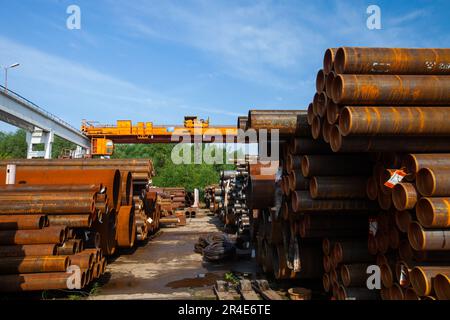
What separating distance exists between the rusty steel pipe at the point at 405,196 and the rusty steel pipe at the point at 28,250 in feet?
17.8

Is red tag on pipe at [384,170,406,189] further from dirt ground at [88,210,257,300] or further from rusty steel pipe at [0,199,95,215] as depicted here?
rusty steel pipe at [0,199,95,215]

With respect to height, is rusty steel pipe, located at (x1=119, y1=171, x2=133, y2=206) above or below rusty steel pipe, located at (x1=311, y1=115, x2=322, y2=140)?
below

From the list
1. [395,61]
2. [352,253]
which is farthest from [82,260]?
[395,61]

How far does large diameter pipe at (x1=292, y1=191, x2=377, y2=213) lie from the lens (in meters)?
5.24

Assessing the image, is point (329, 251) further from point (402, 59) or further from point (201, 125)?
point (201, 125)

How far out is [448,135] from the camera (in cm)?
408

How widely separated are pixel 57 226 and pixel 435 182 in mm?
6203

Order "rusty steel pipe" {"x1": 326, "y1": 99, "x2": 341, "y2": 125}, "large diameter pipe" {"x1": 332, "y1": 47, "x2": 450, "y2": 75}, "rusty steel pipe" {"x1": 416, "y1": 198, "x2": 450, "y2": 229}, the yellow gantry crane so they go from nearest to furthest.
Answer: "rusty steel pipe" {"x1": 416, "y1": 198, "x2": 450, "y2": 229} < "large diameter pipe" {"x1": 332, "y1": 47, "x2": 450, "y2": 75} < "rusty steel pipe" {"x1": 326, "y1": 99, "x2": 341, "y2": 125} < the yellow gantry crane

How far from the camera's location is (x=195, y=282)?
7.72 meters

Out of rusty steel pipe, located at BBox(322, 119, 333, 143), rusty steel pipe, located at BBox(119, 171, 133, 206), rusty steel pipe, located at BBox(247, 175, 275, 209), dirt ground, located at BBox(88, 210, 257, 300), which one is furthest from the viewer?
rusty steel pipe, located at BBox(119, 171, 133, 206)

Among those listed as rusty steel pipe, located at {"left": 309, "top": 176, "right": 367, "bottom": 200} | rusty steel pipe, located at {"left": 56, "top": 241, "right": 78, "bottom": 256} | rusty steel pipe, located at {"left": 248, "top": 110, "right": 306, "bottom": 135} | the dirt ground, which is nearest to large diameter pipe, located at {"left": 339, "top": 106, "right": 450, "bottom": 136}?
rusty steel pipe, located at {"left": 309, "top": 176, "right": 367, "bottom": 200}

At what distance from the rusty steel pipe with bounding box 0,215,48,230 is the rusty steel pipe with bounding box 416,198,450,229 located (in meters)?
6.06
